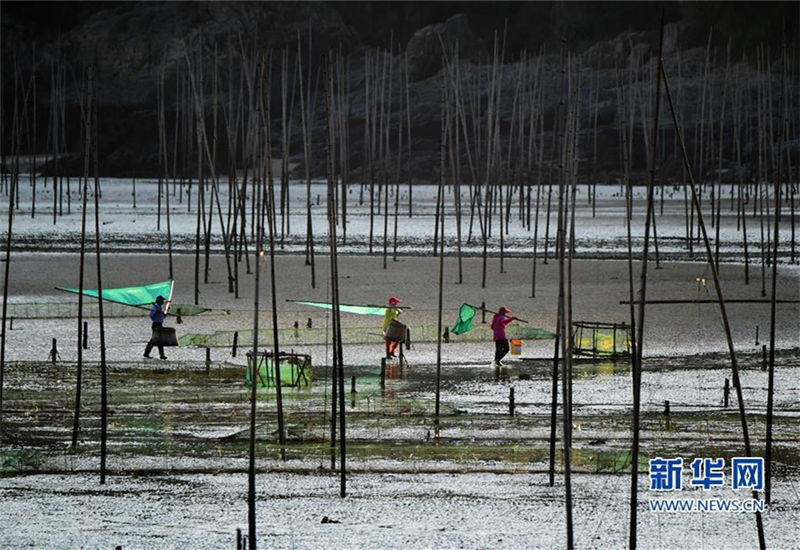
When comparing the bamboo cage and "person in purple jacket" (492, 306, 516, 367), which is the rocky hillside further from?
"person in purple jacket" (492, 306, 516, 367)

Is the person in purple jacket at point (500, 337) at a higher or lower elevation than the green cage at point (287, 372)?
higher

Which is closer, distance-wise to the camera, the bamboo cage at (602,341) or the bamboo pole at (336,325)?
the bamboo pole at (336,325)

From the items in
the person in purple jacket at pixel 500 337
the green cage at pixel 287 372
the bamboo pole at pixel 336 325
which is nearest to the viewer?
the bamboo pole at pixel 336 325

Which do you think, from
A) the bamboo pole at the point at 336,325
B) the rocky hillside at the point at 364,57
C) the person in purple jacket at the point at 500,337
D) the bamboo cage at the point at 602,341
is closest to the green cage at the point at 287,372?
the person in purple jacket at the point at 500,337

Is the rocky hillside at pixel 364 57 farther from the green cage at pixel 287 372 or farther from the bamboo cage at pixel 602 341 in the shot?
the green cage at pixel 287 372

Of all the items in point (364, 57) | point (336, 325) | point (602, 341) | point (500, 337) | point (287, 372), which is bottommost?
point (287, 372)

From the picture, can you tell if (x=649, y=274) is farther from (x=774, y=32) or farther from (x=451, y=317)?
(x=774, y=32)

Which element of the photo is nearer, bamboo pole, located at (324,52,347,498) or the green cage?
bamboo pole, located at (324,52,347,498)

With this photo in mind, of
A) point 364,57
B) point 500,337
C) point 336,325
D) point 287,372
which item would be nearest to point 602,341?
point 500,337

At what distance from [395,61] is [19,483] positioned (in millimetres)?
100667

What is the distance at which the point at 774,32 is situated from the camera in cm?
10469

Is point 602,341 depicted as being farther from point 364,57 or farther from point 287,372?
point 364,57

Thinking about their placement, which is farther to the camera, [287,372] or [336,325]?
[287,372]

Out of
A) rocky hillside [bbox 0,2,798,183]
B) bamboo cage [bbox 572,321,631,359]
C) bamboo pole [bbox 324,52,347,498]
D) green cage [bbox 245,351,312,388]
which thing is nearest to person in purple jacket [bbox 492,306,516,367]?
bamboo cage [bbox 572,321,631,359]
